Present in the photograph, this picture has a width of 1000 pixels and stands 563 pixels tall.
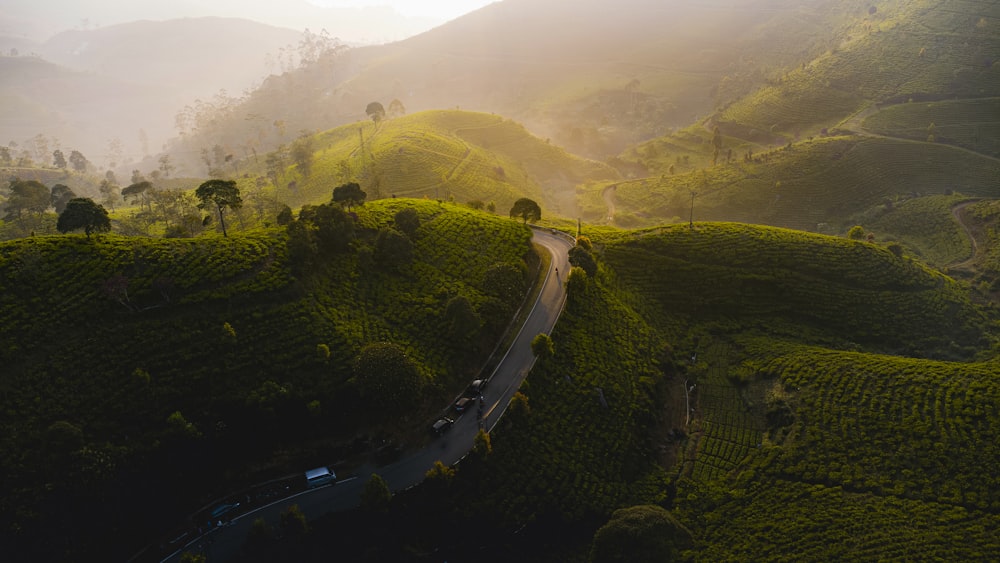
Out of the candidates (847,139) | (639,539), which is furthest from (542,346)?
(847,139)

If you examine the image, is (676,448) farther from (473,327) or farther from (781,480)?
(473,327)

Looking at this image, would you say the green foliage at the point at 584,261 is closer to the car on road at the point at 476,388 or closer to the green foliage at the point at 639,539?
the car on road at the point at 476,388

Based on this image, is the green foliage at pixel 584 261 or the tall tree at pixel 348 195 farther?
the tall tree at pixel 348 195

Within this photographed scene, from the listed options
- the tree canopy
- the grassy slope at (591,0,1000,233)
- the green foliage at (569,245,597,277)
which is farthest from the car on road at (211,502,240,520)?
the grassy slope at (591,0,1000,233)

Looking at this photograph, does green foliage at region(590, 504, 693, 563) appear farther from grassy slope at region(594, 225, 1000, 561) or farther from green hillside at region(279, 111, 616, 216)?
green hillside at region(279, 111, 616, 216)

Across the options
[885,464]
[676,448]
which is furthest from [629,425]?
[885,464]

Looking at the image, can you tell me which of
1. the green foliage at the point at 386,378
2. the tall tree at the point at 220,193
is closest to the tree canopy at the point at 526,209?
the tall tree at the point at 220,193

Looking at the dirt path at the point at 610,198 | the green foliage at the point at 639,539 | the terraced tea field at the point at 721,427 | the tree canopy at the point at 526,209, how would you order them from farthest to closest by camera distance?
the dirt path at the point at 610,198, the tree canopy at the point at 526,209, the terraced tea field at the point at 721,427, the green foliage at the point at 639,539
